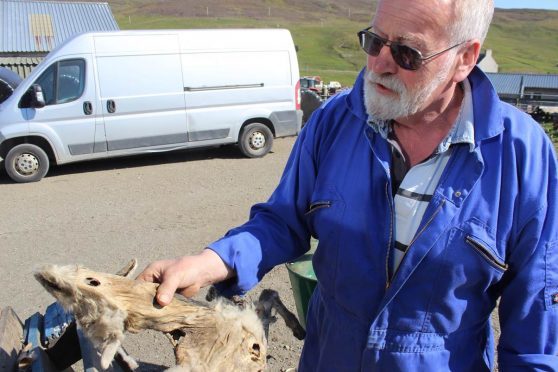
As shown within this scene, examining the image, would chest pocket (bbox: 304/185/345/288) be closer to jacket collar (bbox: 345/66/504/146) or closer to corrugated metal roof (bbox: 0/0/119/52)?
jacket collar (bbox: 345/66/504/146)

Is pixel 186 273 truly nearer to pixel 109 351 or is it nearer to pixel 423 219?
pixel 109 351

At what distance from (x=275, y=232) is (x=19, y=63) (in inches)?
736

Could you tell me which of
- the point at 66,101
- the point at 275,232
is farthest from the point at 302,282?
the point at 66,101

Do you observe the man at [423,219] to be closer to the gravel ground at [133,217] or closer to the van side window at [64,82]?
the gravel ground at [133,217]

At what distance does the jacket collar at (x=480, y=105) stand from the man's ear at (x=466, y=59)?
6cm

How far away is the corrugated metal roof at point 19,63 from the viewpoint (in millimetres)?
17492

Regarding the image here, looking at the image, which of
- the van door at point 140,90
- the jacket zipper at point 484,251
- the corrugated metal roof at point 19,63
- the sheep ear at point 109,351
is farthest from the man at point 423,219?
the corrugated metal roof at point 19,63

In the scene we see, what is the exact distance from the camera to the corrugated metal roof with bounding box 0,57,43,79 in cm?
1749

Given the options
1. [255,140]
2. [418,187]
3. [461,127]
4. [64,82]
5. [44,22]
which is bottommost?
[255,140]

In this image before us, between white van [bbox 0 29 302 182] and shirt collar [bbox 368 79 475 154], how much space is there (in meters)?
8.10

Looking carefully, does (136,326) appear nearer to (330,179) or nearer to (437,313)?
(330,179)

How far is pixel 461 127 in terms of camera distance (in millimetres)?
1674

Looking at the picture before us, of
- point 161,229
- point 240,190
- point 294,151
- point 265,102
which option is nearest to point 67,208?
point 161,229

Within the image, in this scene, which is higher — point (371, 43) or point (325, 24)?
point (325, 24)
